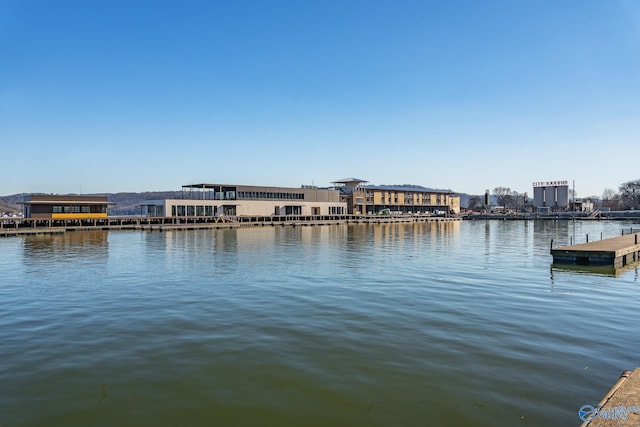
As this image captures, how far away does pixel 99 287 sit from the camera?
2084 centimetres

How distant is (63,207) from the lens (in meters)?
73.9

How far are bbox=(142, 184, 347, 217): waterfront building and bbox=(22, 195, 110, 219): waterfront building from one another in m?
11.2

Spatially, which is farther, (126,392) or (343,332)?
(343,332)

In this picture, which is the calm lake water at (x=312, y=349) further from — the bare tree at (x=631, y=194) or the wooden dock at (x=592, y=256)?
the bare tree at (x=631, y=194)

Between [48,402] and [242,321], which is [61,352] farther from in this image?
[242,321]

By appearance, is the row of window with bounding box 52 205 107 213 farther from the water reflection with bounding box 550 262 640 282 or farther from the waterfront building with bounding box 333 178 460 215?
the water reflection with bounding box 550 262 640 282

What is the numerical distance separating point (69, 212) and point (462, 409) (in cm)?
8143

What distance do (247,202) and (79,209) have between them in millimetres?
31918

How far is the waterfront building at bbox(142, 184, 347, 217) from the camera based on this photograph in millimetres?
85500

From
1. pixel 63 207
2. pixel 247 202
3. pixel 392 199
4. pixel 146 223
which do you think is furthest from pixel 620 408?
pixel 392 199

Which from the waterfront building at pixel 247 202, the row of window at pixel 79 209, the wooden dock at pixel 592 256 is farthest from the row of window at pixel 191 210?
the wooden dock at pixel 592 256

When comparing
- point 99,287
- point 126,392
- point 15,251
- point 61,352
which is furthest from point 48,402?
point 15,251

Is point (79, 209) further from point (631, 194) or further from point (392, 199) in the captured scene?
point (631, 194)

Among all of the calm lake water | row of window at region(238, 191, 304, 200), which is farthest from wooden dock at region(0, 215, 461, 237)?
the calm lake water
